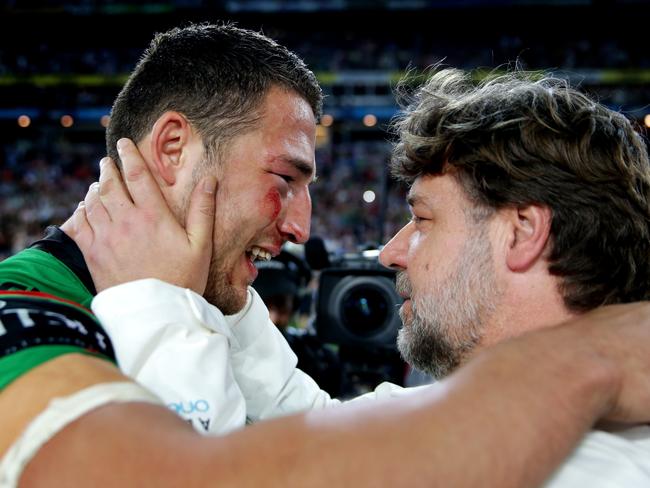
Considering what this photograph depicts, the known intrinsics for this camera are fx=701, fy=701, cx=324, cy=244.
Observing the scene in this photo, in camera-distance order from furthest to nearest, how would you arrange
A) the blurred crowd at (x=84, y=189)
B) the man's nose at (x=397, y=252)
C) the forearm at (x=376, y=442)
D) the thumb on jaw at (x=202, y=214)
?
1. the blurred crowd at (x=84, y=189)
2. the man's nose at (x=397, y=252)
3. the thumb on jaw at (x=202, y=214)
4. the forearm at (x=376, y=442)

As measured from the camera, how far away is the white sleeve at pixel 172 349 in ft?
3.36

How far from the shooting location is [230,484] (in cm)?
63

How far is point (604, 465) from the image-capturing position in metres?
0.91

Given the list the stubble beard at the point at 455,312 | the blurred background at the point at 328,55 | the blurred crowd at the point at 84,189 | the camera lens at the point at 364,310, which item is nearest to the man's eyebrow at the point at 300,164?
the stubble beard at the point at 455,312

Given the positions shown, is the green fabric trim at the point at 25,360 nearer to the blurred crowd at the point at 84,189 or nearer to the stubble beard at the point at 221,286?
Answer: the stubble beard at the point at 221,286

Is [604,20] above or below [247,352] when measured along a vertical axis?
above

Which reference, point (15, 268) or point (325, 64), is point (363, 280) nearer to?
point (15, 268)

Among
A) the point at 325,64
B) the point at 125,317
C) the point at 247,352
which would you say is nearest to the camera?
the point at 125,317

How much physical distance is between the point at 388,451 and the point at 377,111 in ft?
50.7

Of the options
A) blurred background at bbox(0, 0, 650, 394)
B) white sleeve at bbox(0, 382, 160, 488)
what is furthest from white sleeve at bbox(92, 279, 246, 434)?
blurred background at bbox(0, 0, 650, 394)

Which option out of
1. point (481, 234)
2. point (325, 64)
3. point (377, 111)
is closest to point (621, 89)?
point (377, 111)

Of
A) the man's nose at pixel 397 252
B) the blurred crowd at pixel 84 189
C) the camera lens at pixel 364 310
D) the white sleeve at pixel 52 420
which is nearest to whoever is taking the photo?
the white sleeve at pixel 52 420

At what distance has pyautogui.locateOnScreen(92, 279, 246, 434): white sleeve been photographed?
103 centimetres

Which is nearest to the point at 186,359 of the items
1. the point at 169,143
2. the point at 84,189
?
the point at 169,143
